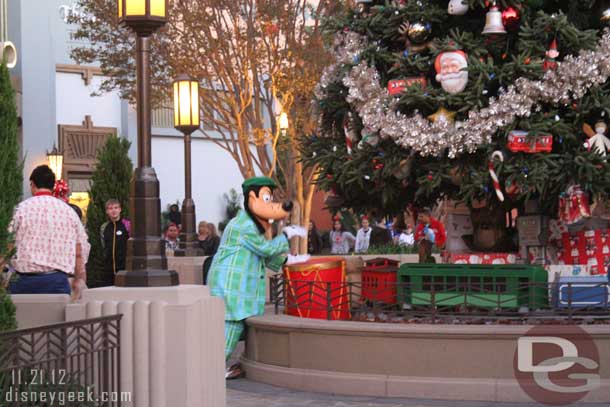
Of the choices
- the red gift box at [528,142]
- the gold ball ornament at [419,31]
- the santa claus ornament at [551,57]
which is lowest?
the red gift box at [528,142]

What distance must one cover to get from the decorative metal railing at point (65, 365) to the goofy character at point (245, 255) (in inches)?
178

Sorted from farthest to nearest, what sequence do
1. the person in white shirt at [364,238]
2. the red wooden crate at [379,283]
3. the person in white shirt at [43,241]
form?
the person in white shirt at [364,238] < the red wooden crate at [379,283] < the person in white shirt at [43,241]

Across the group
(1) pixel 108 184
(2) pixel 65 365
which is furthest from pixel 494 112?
(1) pixel 108 184

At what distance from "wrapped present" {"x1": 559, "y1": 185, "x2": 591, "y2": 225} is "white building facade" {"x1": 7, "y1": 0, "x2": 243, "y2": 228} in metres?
18.2

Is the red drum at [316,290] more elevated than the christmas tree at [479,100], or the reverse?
the christmas tree at [479,100]

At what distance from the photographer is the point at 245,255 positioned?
38.7 feet

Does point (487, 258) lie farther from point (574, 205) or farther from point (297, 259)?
point (297, 259)

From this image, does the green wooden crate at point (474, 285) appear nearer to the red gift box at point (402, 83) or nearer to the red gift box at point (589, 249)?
the red gift box at point (589, 249)

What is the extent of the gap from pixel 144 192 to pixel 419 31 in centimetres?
427

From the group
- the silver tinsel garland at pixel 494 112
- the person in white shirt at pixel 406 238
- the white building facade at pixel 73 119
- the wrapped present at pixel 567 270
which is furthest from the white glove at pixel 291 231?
the white building facade at pixel 73 119

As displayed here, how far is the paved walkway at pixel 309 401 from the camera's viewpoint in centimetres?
1005

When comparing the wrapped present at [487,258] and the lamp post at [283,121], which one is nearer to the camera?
the wrapped present at [487,258]

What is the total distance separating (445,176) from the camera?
1132 centimetres

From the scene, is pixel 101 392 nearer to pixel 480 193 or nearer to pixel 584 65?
pixel 480 193
